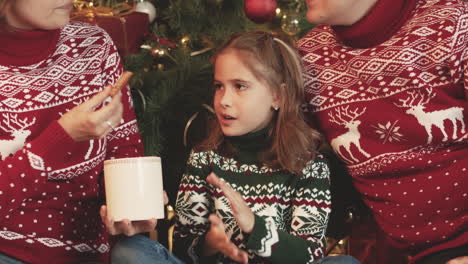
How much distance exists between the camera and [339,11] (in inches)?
53.3

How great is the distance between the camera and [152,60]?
1.74m

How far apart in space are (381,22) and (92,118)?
0.73 metres

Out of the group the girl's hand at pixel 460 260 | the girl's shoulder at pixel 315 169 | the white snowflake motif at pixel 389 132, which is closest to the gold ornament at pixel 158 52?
the girl's shoulder at pixel 315 169

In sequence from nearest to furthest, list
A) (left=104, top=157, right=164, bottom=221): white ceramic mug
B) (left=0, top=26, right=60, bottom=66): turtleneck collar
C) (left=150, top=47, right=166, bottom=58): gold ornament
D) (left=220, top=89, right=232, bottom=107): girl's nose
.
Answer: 1. (left=104, top=157, right=164, bottom=221): white ceramic mug
2. (left=0, top=26, right=60, bottom=66): turtleneck collar
3. (left=220, top=89, right=232, bottom=107): girl's nose
4. (left=150, top=47, right=166, bottom=58): gold ornament

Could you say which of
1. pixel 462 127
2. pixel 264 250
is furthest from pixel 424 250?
pixel 264 250

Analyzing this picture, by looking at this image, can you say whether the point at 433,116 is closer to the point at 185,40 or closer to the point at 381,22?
the point at 381,22

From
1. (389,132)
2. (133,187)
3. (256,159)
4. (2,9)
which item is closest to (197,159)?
(256,159)

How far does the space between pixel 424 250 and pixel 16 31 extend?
1095 millimetres

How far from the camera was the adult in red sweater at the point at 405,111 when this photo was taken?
4.21ft

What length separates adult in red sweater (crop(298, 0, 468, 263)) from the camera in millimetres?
1284

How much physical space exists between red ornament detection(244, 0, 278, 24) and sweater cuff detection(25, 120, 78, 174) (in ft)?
2.13

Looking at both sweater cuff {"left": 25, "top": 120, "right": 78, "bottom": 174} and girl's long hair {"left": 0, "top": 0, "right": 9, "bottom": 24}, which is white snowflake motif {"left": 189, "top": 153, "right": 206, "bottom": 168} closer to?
sweater cuff {"left": 25, "top": 120, "right": 78, "bottom": 174}

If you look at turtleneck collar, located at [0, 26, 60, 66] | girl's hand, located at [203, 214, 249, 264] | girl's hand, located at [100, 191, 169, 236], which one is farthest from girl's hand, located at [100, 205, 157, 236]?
turtleneck collar, located at [0, 26, 60, 66]

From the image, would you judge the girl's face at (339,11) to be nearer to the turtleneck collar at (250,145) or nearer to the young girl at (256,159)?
the young girl at (256,159)
